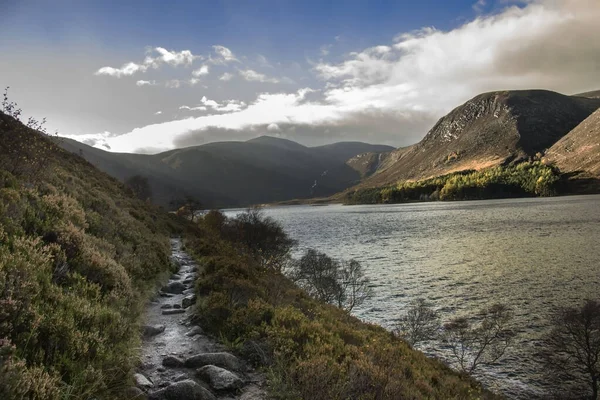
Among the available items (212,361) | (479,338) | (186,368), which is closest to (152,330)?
(186,368)

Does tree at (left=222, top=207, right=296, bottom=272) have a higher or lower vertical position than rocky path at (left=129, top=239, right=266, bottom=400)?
lower

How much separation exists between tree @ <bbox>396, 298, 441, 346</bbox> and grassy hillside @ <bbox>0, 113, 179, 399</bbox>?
62.2 feet

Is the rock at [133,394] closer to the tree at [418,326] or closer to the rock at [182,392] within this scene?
the rock at [182,392]

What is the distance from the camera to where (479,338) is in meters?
24.9

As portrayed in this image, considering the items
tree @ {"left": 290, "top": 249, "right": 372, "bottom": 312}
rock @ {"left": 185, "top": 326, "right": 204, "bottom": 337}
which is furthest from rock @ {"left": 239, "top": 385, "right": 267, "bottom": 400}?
tree @ {"left": 290, "top": 249, "right": 372, "bottom": 312}

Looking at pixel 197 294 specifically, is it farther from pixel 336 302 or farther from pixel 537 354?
pixel 336 302

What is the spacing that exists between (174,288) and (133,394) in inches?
406

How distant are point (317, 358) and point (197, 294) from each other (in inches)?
294

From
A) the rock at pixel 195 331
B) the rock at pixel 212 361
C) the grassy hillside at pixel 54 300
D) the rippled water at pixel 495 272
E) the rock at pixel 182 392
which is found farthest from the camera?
the rippled water at pixel 495 272

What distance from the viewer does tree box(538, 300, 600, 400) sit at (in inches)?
725

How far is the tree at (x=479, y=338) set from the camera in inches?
869

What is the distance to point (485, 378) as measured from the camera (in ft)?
65.5

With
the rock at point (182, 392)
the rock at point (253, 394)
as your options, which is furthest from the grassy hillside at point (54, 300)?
the rock at point (253, 394)

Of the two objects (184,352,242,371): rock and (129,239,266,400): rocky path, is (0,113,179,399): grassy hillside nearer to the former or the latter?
(129,239,266,400): rocky path
